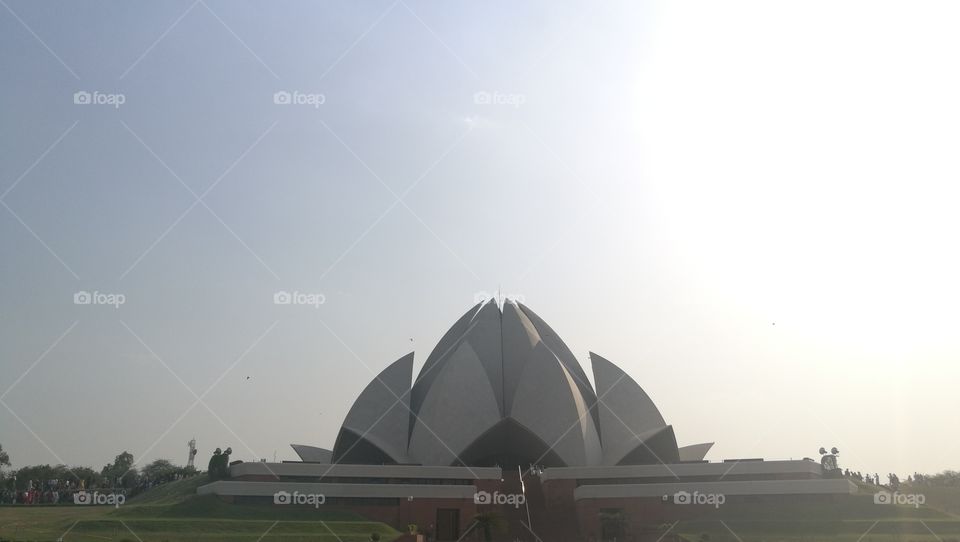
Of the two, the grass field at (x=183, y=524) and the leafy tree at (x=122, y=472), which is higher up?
the leafy tree at (x=122, y=472)

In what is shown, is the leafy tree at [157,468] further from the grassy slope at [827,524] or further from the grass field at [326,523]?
the grassy slope at [827,524]

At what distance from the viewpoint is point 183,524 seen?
64.6ft

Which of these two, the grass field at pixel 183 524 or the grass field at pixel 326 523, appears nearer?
the grass field at pixel 183 524

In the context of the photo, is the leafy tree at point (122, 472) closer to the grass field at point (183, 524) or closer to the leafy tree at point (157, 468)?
the leafy tree at point (157, 468)

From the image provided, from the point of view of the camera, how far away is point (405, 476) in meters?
26.3

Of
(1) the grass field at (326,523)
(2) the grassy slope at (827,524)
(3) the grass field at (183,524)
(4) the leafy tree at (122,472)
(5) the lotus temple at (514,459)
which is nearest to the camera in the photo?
(3) the grass field at (183,524)

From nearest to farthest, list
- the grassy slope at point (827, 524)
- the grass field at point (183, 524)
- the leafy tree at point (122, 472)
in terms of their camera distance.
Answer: the grass field at point (183, 524) → the grassy slope at point (827, 524) → the leafy tree at point (122, 472)

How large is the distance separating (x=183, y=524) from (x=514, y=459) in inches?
540

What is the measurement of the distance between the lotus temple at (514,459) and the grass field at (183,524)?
166 centimetres

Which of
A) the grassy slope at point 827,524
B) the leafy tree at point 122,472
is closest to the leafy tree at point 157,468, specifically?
the leafy tree at point 122,472

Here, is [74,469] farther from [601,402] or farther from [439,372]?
[601,402]

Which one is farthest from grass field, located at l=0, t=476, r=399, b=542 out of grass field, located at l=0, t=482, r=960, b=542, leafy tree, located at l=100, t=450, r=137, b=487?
leafy tree, located at l=100, t=450, r=137, b=487

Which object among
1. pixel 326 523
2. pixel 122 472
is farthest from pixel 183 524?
pixel 122 472

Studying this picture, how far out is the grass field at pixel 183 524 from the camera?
18062 mm
